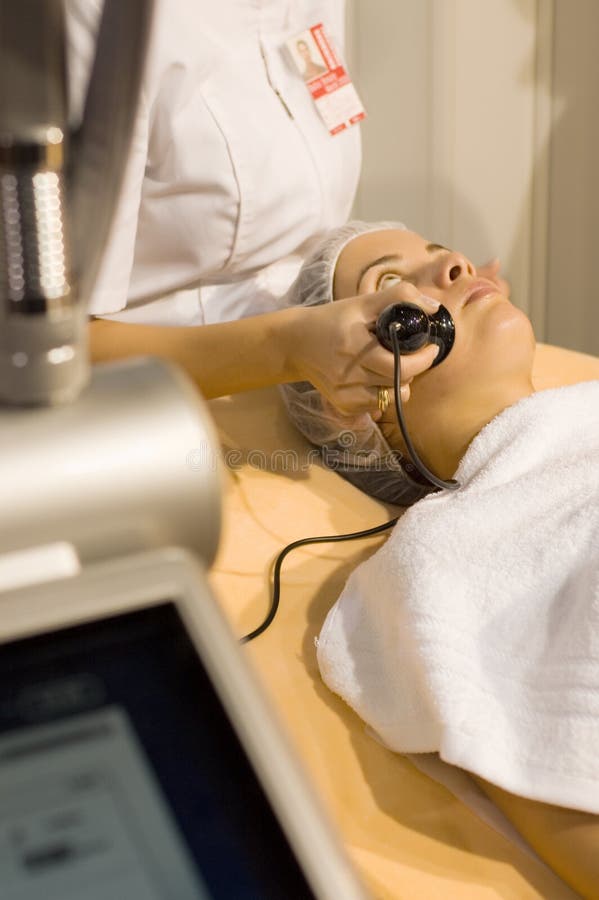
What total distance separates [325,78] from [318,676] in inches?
40.6

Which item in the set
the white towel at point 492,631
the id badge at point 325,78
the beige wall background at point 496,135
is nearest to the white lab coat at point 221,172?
the id badge at point 325,78

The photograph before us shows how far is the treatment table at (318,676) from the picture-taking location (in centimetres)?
83

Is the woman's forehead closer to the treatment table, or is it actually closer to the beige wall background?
the treatment table

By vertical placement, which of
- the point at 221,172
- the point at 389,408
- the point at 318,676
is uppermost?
the point at 221,172

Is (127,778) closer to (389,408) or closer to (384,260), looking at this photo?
(389,408)

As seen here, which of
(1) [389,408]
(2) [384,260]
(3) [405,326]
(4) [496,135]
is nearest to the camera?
(3) [405,326]

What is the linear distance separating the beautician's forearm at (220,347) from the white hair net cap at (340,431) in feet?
0.37

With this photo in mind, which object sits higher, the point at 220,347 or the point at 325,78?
the point at 325,78

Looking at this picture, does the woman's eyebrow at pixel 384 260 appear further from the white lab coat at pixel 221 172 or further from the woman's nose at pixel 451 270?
the white lab coat at pixel 221 172

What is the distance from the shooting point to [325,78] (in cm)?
163

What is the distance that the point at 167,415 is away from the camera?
1.22 ft

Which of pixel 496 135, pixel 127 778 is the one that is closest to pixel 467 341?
pixel 127 778

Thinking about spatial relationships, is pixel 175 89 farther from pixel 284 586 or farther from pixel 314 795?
pixel 314 795

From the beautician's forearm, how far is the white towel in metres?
0.31
